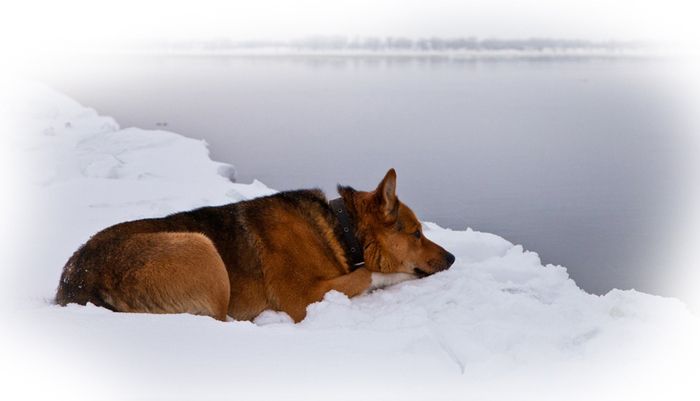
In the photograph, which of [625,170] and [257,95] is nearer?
[625,170]

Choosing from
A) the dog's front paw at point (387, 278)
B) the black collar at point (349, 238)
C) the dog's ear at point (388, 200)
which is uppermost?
the dog's ear at point (388, 200)

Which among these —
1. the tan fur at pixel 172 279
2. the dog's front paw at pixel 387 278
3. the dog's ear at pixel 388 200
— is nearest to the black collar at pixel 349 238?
the dog's front paw at pixel 387 278

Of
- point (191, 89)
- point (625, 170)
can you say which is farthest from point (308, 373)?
point (191, 89)

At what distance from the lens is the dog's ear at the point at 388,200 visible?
6.49 m

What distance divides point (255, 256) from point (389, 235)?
1.29 m

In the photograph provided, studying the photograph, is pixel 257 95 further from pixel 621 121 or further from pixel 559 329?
pixel 559 329

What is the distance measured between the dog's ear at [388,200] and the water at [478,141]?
3512mm

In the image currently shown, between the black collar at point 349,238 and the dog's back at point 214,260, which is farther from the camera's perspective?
the black collar at point 349,238

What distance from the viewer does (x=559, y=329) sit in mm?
5359

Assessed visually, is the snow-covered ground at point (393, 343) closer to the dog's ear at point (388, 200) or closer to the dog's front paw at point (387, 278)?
the dog's front paw at point (387, 278)

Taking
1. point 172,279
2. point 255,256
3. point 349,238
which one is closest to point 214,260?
point 172,279

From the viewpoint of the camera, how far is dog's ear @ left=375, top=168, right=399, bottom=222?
649 centimetres

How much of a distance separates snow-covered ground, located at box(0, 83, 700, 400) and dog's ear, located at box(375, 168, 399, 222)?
Result: 2.27 feet

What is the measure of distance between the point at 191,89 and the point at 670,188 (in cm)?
2208
